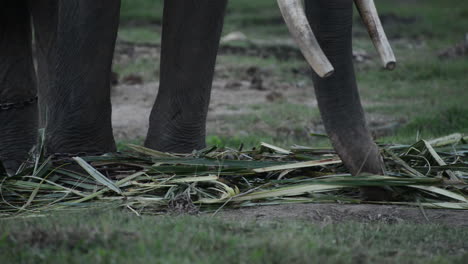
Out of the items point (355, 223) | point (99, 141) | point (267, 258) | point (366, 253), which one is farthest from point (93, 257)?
point (99, 141)

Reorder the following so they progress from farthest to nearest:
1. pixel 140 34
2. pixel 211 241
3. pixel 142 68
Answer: pixel 140 34, pixel 142 68, pixel 211 241

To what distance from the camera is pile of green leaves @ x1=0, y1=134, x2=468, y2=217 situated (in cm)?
354

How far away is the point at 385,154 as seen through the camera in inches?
156

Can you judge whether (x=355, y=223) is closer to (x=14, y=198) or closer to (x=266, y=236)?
(x=266, y=236)

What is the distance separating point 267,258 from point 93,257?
53cm

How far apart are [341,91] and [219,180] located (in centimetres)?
77

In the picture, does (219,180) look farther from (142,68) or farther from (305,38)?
(142,68)

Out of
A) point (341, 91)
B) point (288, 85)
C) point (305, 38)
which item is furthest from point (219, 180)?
point (288, 85)

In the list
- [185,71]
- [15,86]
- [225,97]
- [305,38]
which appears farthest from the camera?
[225,97]

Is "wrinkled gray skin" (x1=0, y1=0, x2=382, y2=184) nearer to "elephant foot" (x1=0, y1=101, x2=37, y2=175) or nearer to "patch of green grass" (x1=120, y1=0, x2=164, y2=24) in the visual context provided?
"elephant foot" (x1=0, y1=101, x2=37, y2=175)

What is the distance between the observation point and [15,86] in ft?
16.4

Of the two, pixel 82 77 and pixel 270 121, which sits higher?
pixel 82 77

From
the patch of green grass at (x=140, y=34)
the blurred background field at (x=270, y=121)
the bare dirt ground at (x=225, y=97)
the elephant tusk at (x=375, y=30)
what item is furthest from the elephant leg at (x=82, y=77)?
the patch of green grass at (x=140, y=34)

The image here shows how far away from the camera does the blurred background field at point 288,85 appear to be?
673 centimetres
